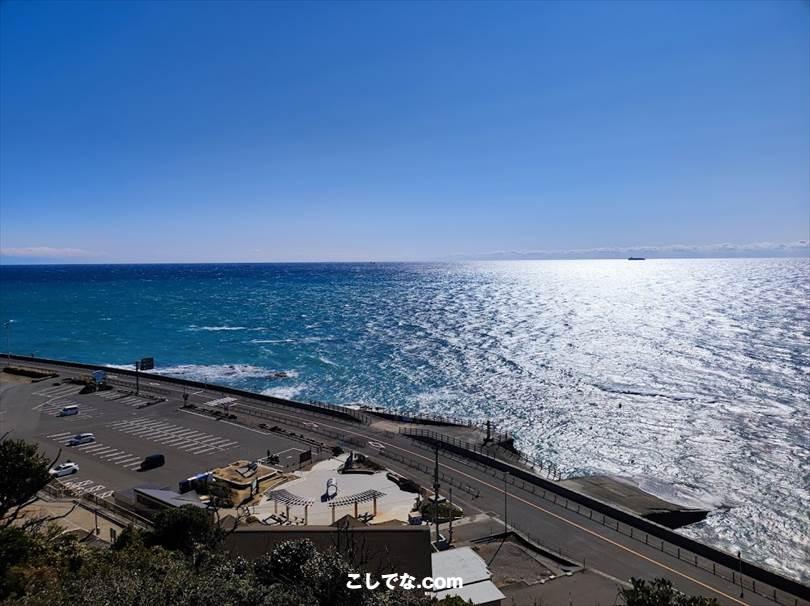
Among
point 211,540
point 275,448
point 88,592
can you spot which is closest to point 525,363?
point 275,448

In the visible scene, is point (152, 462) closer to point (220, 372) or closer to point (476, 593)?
point (476, 593)

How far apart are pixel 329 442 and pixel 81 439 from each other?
2061 cm

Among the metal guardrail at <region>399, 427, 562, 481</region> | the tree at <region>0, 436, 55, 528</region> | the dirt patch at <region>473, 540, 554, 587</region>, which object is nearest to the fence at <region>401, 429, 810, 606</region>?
the metal guardrail at <region>399, 427, 562, 481</region>

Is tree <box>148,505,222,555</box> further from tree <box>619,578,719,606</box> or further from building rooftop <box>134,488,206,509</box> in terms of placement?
tree <box>619,578,719,606</box>

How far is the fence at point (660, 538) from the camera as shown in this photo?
2375 centimetres

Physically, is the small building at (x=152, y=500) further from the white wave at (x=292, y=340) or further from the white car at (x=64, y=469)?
the white wave at (x=292, y=340)

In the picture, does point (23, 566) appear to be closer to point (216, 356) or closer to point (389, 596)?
point (389, 596)

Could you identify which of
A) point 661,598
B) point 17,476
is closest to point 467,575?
point 661,598

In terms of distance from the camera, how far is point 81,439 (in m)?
40.3

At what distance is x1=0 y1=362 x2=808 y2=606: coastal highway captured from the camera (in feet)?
80.7

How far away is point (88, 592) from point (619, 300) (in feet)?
641

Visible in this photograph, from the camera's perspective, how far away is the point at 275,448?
3959 cm

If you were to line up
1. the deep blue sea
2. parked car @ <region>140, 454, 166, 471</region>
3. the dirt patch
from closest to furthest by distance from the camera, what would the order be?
the dirt patch < parked car @ <region>140, 454, 166, 471</region> < the deep blue sea

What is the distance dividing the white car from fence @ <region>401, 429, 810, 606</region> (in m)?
29.5
